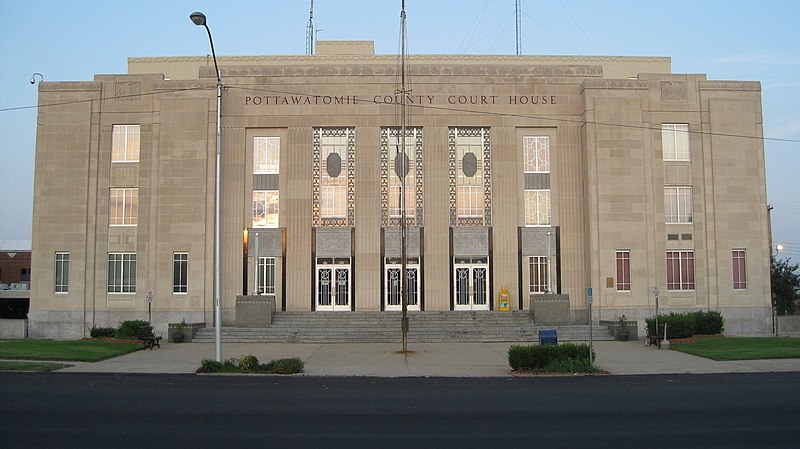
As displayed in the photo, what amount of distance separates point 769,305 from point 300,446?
38502 millimetres

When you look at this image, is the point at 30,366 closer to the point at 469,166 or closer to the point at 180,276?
the point at 180,276

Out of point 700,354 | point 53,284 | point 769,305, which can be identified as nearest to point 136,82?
point 53,284

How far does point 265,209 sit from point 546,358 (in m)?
23.4

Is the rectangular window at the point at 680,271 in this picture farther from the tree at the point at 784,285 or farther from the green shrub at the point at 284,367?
the green shrub at the point at 284,367

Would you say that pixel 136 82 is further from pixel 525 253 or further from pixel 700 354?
pixel 700 354

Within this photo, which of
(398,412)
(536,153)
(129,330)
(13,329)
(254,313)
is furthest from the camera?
(536,153)

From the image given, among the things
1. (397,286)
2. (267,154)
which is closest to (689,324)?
(397,286)

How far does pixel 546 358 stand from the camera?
83.0 feet

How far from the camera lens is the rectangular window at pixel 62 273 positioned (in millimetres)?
42500

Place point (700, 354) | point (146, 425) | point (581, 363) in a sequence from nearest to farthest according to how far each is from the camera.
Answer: point (146, 425) < point (581, 363) < point (700, 354)

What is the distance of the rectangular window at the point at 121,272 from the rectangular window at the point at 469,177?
19.6 m

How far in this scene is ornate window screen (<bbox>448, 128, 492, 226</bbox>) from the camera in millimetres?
43906

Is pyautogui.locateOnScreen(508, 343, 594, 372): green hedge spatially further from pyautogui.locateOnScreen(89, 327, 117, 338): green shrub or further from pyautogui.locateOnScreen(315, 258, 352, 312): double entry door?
pyautogui.locateOnScreen(89, 327, 117, 338): green shrub

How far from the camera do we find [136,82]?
143 feet
